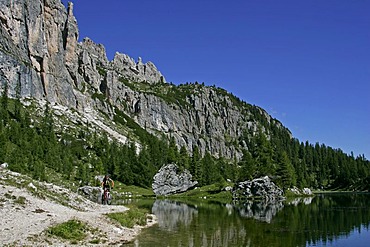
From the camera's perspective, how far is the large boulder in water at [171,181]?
13512 centimetres

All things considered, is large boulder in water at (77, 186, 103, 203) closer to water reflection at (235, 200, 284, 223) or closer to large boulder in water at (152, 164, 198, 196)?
large boulder in water at (152, 164, 198, 196)

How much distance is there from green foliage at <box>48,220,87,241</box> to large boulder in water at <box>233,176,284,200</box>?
87347 mm

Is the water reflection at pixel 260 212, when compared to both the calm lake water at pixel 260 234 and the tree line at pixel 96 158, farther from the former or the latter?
the tree line at pixel 96 158

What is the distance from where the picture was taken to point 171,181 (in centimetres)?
13625

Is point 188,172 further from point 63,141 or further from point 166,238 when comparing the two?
point 166,238

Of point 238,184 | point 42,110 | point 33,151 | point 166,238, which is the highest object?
point 42,110

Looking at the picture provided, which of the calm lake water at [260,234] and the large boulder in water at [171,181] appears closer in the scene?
the calm lake water at [260,234]

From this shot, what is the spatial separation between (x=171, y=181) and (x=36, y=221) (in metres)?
104

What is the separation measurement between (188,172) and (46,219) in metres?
109

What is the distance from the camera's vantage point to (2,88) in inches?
7421

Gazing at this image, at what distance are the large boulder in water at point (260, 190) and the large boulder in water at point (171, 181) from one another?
82.0ft

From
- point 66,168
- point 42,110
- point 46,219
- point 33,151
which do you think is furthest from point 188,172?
point 46,219

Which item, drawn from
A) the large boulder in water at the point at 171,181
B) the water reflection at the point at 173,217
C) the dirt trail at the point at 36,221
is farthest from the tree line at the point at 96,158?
the dirt trail at the point at 36,221

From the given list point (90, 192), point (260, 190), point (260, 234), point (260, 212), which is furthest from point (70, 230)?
point (260, 190)
